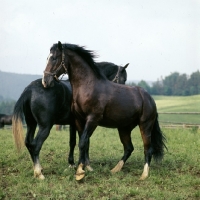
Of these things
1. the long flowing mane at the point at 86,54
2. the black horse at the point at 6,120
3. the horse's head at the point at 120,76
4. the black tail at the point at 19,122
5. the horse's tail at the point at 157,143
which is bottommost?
the black horse at the point at 6,120

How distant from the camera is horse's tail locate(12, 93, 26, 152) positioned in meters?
6.75

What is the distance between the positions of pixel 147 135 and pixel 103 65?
2134 millimetres

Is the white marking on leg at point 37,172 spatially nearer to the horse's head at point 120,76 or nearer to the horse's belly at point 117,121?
the horse's belly at point 117,121

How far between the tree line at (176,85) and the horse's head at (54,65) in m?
64.8

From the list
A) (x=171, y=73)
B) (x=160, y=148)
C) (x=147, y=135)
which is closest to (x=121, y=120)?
(x=147, y=135)

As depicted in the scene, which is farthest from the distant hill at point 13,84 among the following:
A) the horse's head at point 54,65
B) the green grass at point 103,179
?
the horse's head at point 54,65

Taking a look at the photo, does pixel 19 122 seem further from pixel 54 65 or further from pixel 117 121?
pixel 117 121

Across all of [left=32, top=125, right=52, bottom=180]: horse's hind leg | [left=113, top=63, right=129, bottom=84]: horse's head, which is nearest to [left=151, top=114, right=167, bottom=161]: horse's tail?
[left=113, top=63, right=129, bottom=84]: horse's head

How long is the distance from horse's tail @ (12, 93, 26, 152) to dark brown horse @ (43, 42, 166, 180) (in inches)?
42.2

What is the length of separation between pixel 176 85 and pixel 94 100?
246ft

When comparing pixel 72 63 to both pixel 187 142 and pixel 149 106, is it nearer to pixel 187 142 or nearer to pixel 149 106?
pixel 149 106

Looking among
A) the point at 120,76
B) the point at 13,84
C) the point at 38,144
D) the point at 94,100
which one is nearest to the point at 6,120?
the point at 120,76

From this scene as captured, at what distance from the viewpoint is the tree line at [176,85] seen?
7128 centimetres

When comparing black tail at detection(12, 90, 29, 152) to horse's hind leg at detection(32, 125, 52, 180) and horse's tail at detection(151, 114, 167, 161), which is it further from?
horse's tail at detection(151, 114, 167, 161)
